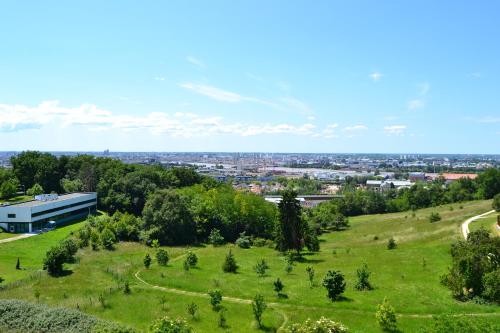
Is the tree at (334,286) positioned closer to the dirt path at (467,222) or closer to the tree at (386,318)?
the tree at (386,318)

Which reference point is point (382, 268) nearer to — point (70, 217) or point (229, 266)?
point (229, 266)

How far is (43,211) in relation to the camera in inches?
3125

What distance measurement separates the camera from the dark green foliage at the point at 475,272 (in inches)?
1348

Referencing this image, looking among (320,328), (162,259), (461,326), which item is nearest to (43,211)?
(162,259)

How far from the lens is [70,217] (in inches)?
3548

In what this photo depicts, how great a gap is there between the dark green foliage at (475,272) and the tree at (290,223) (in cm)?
2815

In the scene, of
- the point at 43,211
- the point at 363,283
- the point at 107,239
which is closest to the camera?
the point at 363,283

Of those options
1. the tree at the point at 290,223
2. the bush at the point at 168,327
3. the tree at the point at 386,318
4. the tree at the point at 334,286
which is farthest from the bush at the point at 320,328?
the tree at the point at 290,223

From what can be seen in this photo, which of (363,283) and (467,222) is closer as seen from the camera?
(363,283)

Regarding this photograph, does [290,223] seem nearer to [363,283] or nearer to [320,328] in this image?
[363,283]

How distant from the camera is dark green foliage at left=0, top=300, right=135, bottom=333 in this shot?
101ft

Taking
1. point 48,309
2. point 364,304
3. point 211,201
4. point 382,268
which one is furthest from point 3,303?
point 211,201

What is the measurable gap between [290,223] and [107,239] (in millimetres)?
27635

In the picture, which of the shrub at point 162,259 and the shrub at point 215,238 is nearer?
the shrub at point 162,259
